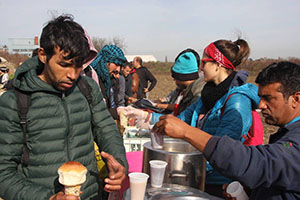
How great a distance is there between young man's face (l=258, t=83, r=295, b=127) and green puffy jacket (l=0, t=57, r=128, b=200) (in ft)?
3.11

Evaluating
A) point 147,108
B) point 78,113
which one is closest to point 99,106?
point 78,113

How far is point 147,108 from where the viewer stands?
3957 mm

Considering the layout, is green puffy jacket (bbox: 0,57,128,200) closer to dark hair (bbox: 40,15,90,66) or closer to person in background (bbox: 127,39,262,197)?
dark hair (bbox: 40,15,90,66)

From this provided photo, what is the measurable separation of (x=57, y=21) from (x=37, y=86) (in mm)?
421

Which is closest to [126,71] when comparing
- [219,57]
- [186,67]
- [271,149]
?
[186,67]

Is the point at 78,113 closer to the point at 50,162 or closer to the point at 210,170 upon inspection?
the point at 50,162

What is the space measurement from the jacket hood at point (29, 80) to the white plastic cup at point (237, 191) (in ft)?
4.01

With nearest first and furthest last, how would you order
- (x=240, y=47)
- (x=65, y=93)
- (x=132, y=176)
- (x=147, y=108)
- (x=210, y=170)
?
(x=132, y=176)
(x=65, y=93)
(x=210, y=170)
(x=240, y=47)
(x=147, y=108)

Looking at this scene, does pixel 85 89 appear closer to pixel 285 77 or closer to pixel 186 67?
pixel 285 77

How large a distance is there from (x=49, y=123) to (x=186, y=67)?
2398 mm

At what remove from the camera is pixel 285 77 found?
1523mm

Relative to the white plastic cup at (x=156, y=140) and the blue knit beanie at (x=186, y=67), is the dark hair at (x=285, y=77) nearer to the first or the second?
the white plastic cup at (x=156, y=140)

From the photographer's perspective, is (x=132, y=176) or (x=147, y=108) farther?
(x=147, y=108)

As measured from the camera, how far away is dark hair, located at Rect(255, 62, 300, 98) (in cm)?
151
